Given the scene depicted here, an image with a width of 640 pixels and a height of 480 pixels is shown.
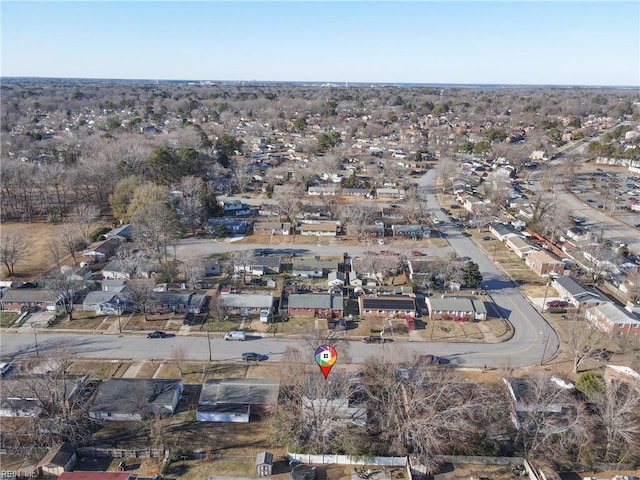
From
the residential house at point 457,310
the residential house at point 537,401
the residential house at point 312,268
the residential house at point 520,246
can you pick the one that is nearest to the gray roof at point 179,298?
A: the residential house at point 312,268

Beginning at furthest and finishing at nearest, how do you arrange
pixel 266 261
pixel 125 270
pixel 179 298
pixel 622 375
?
1. pixel 266 261
2. pixel 125 270
3. pixel 179 298
4. pixel 622 375

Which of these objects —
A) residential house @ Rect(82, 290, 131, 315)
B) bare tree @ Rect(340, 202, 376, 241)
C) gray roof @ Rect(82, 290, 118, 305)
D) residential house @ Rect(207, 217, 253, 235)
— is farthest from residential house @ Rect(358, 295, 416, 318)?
residential house @ Rect(207, 217, 253, 235)

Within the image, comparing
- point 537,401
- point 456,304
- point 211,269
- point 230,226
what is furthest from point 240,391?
point 230,226

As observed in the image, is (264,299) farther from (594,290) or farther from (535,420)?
(594,290)

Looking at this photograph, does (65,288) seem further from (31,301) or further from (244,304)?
(244,304)

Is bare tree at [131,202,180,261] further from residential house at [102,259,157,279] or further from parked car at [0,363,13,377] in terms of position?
parked car at [0,363,13,377]

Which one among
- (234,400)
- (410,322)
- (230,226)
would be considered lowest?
(410,322)

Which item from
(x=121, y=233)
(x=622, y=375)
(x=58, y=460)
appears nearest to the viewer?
(x=58, y=460)
